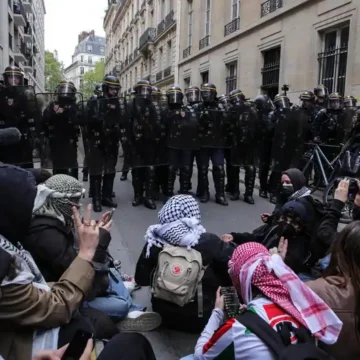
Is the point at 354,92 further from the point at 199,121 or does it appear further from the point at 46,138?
the point at 46,138

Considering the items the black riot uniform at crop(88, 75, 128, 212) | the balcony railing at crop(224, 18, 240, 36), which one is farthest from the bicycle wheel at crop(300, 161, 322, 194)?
the balcony railing at crop(224, 18, 240, 36)

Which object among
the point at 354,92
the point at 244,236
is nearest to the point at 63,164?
the point at 244,236

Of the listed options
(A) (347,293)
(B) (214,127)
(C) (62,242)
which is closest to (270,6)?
(B) (214,127)

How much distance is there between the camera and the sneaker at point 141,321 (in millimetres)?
3156

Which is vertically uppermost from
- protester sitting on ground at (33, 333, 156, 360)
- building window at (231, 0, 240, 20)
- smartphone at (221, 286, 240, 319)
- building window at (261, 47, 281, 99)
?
building window at (231, 0, 240, 20)

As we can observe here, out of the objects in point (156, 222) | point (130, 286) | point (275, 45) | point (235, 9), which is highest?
point (235, 9)

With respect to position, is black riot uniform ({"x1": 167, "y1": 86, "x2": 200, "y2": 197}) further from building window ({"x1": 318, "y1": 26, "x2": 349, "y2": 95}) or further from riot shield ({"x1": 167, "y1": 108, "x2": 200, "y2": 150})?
building window ({"x1": 318, "y1": 26, "x2": 349, "y2": 95})

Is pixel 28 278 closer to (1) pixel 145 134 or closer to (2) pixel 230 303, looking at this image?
(2) pixel 230 303

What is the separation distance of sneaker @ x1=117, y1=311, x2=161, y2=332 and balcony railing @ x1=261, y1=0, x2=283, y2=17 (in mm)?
13130

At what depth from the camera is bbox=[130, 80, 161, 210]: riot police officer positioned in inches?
280

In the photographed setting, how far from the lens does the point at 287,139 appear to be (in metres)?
8.03

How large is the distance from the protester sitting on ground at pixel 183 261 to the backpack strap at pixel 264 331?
51.2 inches

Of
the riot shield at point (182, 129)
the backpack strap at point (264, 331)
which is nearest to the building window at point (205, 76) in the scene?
the riot shield at point (182, 129)

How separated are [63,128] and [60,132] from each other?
8cm
